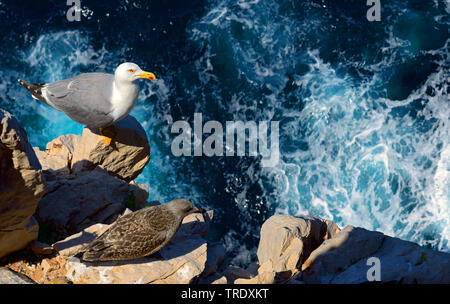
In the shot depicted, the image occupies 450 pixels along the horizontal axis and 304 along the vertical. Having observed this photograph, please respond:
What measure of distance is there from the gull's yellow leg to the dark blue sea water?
513 centimetres

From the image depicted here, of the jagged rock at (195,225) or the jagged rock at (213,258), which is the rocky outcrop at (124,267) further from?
the jagged rock at (195,225)

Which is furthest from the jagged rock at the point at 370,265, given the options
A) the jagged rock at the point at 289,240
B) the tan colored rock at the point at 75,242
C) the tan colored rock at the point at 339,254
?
the tan colored rock at the point at 75,242

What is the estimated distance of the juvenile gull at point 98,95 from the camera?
869 centimetres

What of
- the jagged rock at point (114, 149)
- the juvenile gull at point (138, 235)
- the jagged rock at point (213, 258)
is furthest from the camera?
the jagged rock at point (114, 149)

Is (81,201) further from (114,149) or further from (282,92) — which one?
(282,92)

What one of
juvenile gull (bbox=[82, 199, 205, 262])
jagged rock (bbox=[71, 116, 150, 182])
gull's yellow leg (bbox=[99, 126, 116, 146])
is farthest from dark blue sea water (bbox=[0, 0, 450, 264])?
juvenile gull (bbox=[82, 199, 205, 262])

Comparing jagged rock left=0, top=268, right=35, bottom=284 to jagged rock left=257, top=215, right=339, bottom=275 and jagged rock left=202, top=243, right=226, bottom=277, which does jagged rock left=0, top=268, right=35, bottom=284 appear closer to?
jagged rock left=202, top=243, right=226, bottom=277

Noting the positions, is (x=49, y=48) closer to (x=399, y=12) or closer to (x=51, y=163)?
(x=51, y=163)

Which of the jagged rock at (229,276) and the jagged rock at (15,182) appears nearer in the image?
the jagged rock at (15,182)

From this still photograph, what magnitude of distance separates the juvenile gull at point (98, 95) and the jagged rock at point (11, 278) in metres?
3.17

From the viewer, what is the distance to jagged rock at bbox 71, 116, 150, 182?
9828 mm

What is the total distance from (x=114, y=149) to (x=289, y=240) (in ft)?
12.9

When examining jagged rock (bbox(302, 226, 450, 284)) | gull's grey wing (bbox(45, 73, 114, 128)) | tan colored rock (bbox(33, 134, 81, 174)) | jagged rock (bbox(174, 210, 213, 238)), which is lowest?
jagged rock (bbox(302, 226, 450, 284))

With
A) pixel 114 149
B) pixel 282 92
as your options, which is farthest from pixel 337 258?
pixel 282 92
